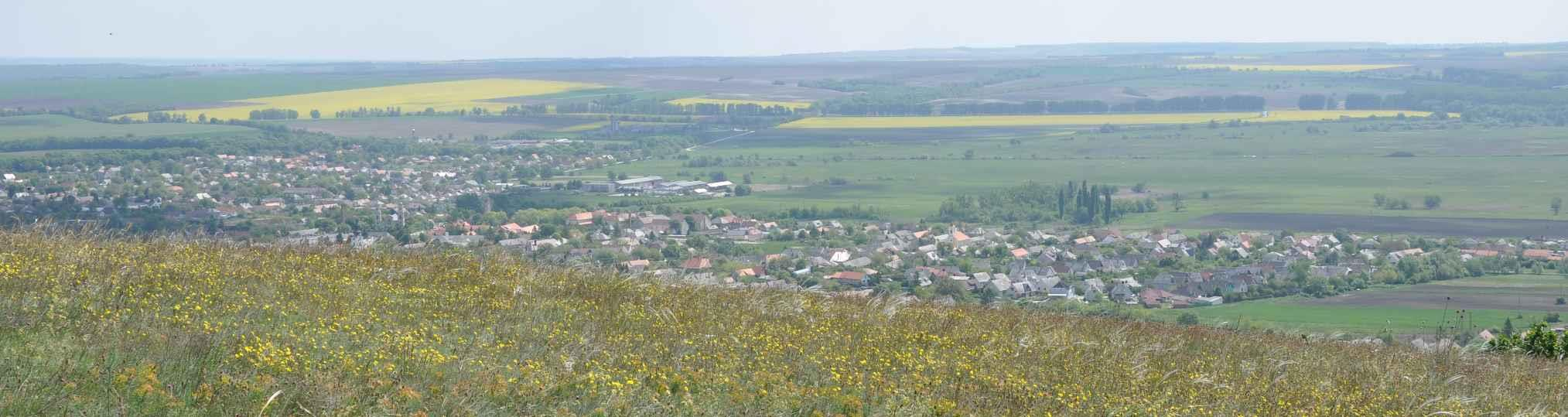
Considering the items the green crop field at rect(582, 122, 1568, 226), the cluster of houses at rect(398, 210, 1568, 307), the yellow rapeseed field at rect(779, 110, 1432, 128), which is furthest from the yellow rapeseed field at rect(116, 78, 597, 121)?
the cluster of houses at rect(398, 210, 1568, 307)

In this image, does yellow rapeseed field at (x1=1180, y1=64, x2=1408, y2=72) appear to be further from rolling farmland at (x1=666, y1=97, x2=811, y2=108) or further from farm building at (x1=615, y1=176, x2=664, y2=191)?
farm building at (x1=615, y1=176, x2=664, y2=191)

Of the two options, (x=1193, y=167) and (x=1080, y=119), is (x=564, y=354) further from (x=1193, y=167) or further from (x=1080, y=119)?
(x=1080, y=119)

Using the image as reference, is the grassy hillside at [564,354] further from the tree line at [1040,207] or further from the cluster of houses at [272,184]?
the tree line at [1040,207]

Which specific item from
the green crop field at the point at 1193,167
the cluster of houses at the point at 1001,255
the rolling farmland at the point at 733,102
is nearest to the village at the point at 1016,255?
the cluster of houses at the point at 1001,255

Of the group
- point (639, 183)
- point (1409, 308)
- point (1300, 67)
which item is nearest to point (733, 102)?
point (639, 183)

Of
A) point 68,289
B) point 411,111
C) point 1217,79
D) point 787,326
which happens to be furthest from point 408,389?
point 1217,79
